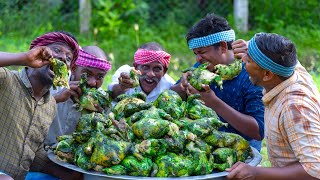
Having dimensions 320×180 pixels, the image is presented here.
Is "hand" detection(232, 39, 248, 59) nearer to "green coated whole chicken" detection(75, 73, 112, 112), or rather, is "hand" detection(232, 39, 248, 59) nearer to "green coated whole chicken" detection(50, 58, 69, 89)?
"green coated whole chicken" detection(75, 73, 112, 112)

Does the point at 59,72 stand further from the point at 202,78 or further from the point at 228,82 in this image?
the point at 228,82

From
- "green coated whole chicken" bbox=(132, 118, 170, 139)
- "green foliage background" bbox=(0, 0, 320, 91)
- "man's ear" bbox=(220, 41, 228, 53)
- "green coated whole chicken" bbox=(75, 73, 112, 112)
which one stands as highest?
"green foliage background" bbox=(0, 0, 320, 91)

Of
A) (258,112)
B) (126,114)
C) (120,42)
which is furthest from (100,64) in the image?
(120,42)

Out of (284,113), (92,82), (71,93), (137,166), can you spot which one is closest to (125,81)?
(71,93)

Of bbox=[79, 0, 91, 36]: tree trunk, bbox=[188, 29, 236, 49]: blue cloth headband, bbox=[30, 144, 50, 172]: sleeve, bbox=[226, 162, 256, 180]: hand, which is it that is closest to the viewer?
bbox=[226, 162, 256, 180]: hand

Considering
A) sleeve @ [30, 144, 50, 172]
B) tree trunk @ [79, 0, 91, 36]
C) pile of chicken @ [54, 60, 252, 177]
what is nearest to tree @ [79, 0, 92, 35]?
→ tree trunk @ [79, 0, 91, 36]

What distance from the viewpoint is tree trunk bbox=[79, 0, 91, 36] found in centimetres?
1092

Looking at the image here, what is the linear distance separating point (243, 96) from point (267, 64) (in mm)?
902

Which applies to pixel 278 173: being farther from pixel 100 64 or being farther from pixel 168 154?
pixel 100 64

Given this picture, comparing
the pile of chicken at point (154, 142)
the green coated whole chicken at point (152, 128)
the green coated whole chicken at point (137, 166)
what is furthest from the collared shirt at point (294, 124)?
the green coated whole chicken at point (137, 166)

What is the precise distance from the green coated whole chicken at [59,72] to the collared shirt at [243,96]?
125 centimetres

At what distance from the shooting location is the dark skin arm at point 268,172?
11.1ft

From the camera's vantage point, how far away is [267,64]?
353cm

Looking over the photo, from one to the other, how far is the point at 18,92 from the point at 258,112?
5.37ft
